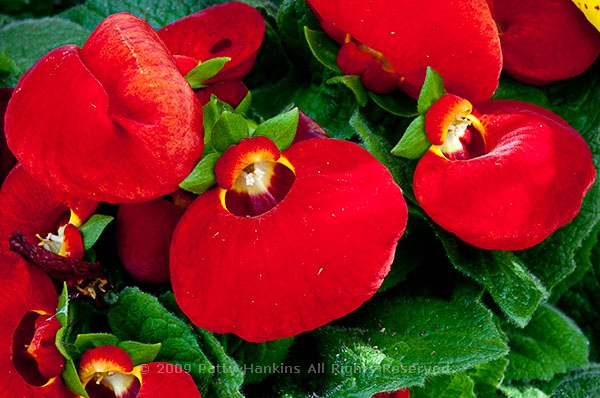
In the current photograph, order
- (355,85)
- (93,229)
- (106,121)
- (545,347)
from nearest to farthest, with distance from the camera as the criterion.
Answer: (106,121) < (93,229) < (355,85) < (545,347)

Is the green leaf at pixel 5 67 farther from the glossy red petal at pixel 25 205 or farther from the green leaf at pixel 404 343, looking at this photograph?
the green leaf at pixel 404 343

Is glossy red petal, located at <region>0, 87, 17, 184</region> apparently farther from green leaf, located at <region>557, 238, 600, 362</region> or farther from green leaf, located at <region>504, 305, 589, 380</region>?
green leaf, located at <region>557, 238, 600, 362</region>

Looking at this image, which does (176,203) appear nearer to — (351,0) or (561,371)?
(351,0)

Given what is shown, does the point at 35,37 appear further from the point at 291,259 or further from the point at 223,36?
the point at 291,259

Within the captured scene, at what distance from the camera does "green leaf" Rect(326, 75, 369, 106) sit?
2.43ft

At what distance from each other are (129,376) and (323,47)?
367 mm

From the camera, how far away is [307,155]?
631mm

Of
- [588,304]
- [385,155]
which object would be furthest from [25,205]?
[588,304]

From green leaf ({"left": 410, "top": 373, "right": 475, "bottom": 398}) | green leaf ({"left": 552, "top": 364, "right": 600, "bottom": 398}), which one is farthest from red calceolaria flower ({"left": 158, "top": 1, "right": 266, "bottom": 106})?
green leaf ({"left": 552, "top": 364, "right": 600, "bottom": 398})

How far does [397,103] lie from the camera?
76 cm

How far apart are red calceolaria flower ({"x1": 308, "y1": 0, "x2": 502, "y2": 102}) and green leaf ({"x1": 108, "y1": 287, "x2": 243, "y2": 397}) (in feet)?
0.94

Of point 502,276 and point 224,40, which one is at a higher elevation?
point 224,40

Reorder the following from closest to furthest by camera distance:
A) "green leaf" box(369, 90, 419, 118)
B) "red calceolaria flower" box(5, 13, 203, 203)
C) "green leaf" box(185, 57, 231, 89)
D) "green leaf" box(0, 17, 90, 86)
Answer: "red calceolaria flower" box(5, 13, 203, 203) → "green leaf" box(185, 57, 231, 89) → "green leaf" box(369, 90, 419, 118) → "green leaf" box(0, 17, 90, 86)

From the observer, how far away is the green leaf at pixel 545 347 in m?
0.85
